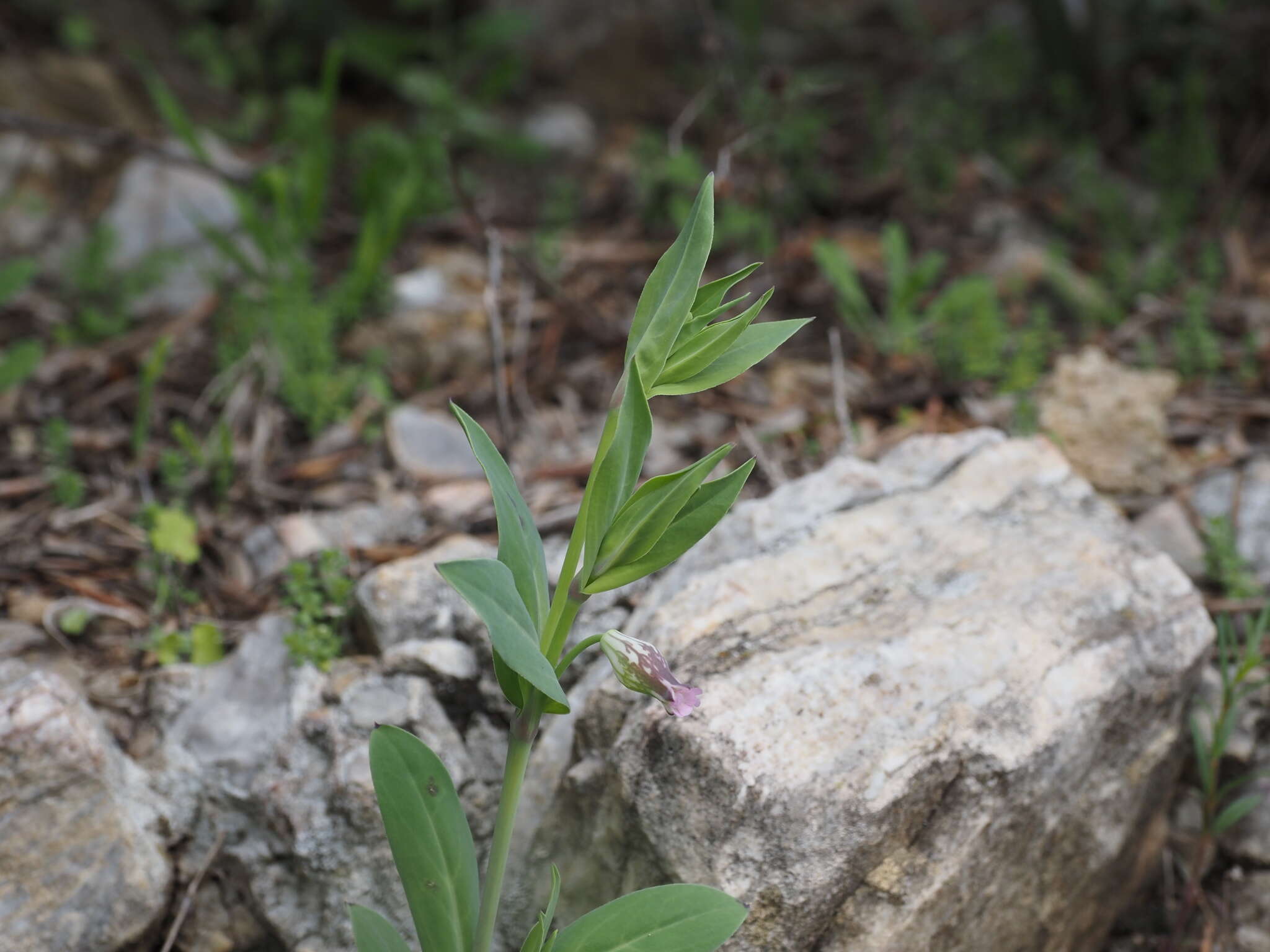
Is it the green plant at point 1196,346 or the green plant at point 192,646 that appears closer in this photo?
the green plant at point 192,646

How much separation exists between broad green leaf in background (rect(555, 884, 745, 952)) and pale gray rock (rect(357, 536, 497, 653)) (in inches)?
29.2

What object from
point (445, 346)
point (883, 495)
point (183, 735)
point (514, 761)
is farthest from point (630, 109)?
point (514, 761)

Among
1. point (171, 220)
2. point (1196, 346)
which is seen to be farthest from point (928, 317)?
point (171, 220)

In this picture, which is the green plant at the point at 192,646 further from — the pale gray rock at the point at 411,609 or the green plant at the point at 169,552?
the pale gray rock at the point at 411,609

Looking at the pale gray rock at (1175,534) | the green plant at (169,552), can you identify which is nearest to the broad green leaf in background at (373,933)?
the green plant at (169,552)

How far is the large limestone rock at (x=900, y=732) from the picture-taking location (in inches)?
59.8

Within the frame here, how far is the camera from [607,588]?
136cm

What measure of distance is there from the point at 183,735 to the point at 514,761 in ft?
2.95

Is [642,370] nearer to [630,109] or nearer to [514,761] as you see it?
[514,761]

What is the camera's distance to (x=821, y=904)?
1.50m

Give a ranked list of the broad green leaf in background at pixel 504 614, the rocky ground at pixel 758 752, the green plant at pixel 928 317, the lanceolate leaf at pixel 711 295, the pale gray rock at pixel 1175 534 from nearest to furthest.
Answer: the broad green leaf in background at pixel 504 614 → the lanceolate leaf at pixel 711 295 → the rocky ground at pixel 758 752 → the pale gray rock at pixel 1175 534 → the green plant at pixel 928 317

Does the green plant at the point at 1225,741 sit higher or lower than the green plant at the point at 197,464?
lower

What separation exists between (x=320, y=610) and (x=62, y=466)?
1141 mm

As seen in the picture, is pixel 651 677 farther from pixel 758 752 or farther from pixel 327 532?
pixel 327 532
